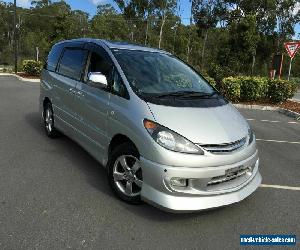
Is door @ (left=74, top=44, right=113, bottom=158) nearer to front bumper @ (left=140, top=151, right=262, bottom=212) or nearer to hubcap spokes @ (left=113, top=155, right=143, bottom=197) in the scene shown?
hubcap spokes @ (left=113, top=155, right=143, bottom=197)

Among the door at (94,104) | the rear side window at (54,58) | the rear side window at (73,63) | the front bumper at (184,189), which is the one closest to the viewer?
the front bumper at (184,189)

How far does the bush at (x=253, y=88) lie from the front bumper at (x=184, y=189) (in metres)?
12.0

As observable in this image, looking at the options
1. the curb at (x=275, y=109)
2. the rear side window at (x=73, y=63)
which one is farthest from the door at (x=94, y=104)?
the curb at (x=275, y=109)

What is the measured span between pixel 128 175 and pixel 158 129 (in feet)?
2.41

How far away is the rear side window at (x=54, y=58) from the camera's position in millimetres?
6723

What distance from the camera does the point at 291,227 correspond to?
13.2ft

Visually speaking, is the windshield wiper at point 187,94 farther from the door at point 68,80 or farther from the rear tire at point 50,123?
the rear tire at point 50,123

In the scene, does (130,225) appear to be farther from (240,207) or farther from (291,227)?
(291,227)

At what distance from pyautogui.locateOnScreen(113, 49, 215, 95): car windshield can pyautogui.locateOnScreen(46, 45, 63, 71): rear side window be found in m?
2.12

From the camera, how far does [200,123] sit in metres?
3.98

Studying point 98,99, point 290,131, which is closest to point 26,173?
point 98,99

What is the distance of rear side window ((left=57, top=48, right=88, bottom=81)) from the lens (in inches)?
218

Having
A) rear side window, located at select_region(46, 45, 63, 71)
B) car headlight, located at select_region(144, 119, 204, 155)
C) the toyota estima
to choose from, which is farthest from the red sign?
car headlight, located at select_region(144, 119, 204, 155)

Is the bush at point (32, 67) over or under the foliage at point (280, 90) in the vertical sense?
under
